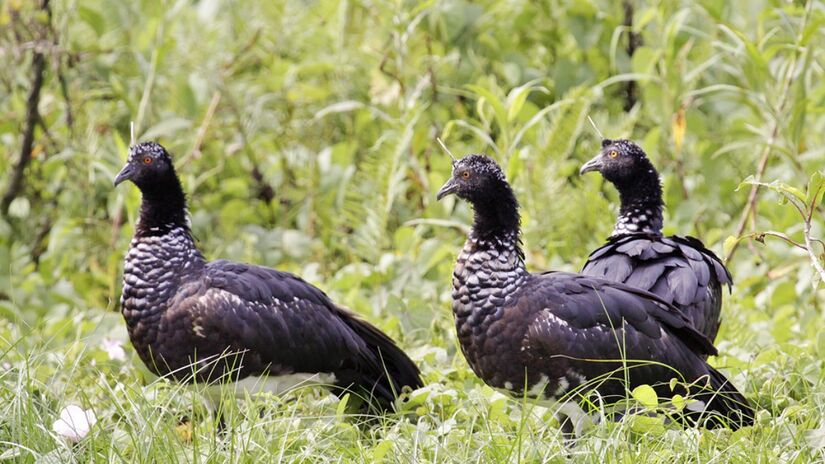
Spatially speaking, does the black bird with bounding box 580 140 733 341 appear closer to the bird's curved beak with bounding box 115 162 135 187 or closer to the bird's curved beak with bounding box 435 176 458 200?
the bird's curved beak with bounding box 435 176 458 200

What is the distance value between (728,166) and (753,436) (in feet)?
11.5

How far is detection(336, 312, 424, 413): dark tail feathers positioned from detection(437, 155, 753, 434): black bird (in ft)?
1.54

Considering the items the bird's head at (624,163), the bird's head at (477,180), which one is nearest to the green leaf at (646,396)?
the bird's head at (477,180)

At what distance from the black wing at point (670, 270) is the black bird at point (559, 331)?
0.30 m

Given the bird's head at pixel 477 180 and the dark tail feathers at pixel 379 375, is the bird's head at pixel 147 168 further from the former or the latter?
the bird's head at pixel 477 180

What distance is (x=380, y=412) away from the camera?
4.61 meters

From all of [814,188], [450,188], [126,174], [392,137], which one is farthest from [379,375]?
[392,137]

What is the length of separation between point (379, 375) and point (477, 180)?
85 centimetres

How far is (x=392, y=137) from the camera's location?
21.3 feet

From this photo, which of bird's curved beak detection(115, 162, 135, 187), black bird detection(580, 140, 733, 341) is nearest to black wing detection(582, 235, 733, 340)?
black bird detection(580, 140, 733, 341)

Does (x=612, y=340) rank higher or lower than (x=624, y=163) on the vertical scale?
lower

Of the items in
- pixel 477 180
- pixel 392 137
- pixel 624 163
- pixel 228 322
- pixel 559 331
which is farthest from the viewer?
pixel 392 137

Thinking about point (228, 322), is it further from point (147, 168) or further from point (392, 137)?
point (392, 137)

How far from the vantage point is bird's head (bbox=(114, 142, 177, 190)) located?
4.74m
